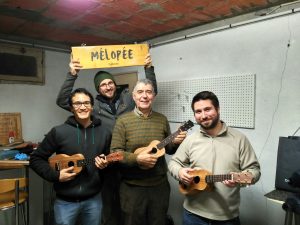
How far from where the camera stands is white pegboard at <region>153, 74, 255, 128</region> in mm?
2436

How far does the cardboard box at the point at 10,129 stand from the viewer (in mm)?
3217

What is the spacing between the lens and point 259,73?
7.77 feet

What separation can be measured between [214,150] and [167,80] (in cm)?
173

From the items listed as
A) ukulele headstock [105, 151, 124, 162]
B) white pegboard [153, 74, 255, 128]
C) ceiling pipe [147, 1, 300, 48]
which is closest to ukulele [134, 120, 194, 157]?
ukulele headstock [105, 151, 124, 162]

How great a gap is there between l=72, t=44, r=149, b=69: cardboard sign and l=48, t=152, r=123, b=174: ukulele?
2.51ft

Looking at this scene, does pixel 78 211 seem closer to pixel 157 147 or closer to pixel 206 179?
pixel 157 147

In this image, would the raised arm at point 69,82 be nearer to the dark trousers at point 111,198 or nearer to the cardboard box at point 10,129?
the dark trousers at point 111,198

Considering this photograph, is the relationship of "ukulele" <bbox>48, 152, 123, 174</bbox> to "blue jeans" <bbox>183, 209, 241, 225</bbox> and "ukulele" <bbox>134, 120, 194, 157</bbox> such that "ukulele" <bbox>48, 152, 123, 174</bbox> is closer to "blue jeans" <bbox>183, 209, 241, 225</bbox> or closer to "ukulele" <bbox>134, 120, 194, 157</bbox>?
"ukulele" <bbox>134, 120, 194, 157</bbox>

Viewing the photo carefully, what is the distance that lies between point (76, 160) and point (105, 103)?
26.7 inches

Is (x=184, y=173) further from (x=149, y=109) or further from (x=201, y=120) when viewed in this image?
(x=149, y=109)

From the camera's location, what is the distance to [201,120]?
171cm

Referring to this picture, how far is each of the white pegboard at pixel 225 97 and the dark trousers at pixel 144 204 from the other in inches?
41.1

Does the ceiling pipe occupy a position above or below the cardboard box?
above

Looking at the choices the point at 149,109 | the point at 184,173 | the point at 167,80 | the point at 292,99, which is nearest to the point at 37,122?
the point at 167,80
